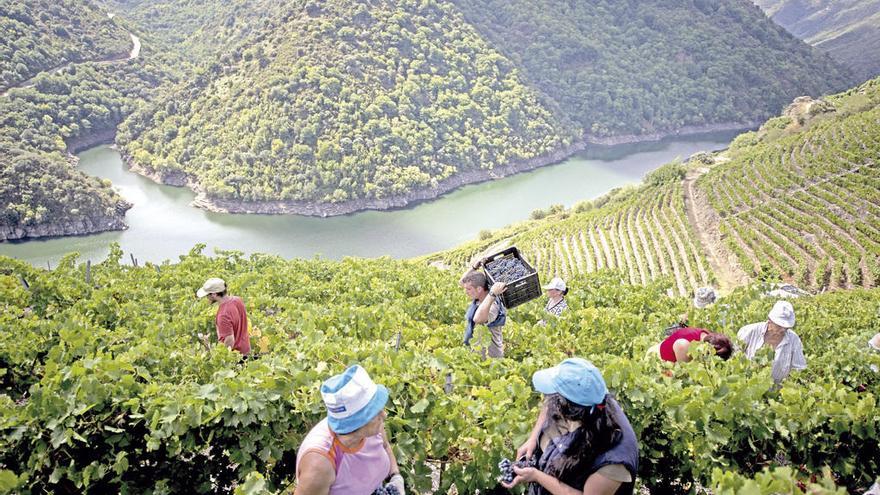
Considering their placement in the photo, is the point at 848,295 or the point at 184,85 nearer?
the point at 848,295

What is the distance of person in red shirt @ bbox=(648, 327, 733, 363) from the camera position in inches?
201

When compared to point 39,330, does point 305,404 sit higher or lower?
higher

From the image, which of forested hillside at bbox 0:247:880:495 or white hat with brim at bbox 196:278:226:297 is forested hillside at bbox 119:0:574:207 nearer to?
white hat with brim at bbox 196:278:226:297

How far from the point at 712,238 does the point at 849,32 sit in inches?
6519

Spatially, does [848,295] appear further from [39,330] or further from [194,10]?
[194,10]

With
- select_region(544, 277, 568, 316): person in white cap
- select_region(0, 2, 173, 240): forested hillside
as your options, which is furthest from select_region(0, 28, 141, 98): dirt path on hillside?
select_region(544, 277, 568, 316): person in white cap

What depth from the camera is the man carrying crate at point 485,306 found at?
5367mm

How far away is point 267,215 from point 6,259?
48710 mm

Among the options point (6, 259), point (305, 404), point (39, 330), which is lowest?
point (6, 259)

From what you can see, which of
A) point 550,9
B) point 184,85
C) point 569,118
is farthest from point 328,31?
point 550,9

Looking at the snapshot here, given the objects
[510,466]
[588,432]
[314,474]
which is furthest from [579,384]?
[314,474]

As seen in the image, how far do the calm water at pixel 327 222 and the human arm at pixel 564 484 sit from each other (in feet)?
146

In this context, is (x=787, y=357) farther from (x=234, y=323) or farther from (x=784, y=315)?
(x=234, y=323)

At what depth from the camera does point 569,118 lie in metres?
84.6
